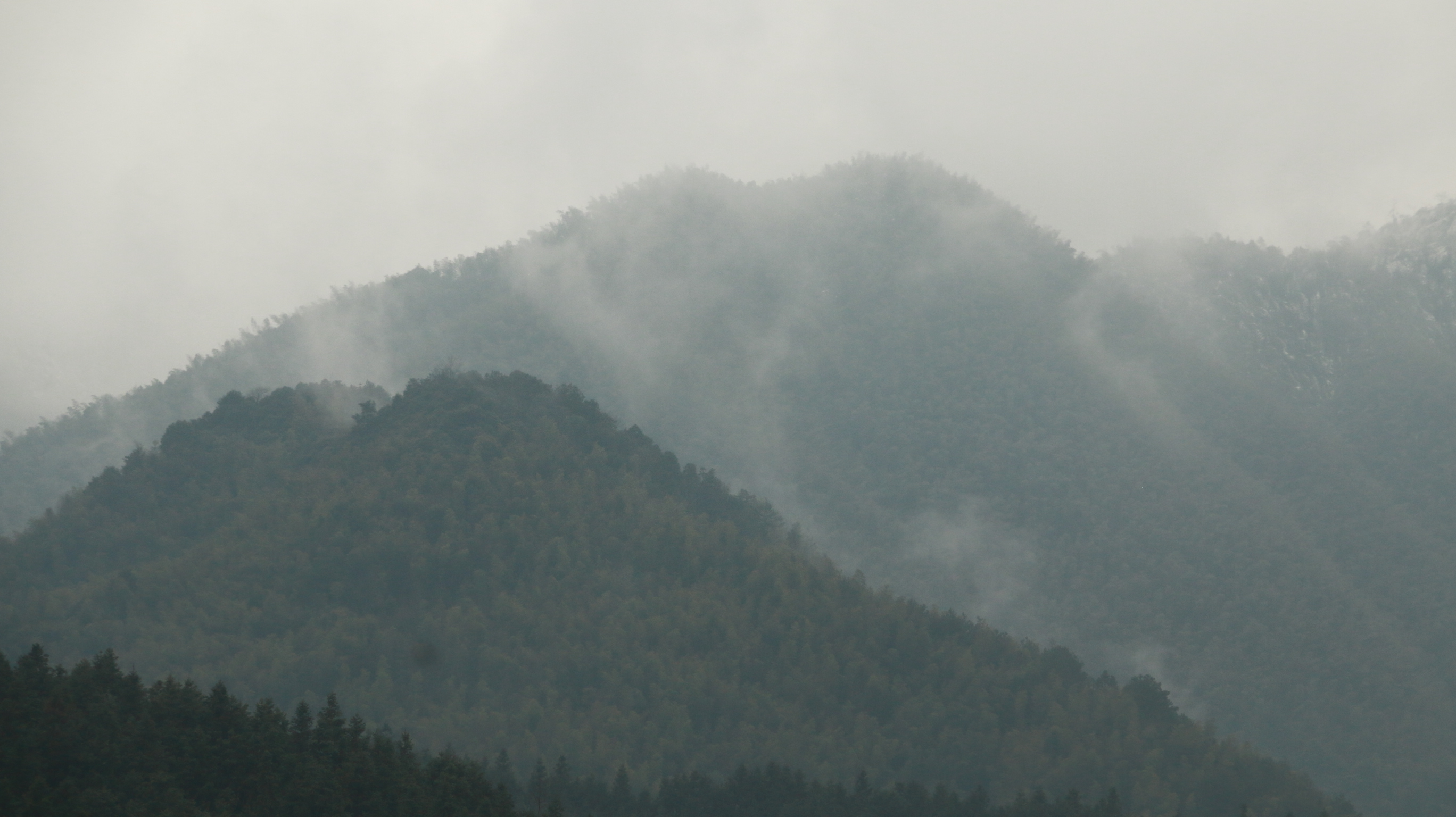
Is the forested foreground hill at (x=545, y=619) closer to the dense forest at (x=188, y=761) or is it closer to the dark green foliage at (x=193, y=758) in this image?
the dense forest at (x=188, y=761)

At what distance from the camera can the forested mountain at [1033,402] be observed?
86000 mm

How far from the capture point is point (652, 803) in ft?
176

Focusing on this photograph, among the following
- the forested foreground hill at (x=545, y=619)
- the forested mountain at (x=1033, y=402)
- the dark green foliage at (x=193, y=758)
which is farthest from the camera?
the forested mountain at (x=1033, y=402)

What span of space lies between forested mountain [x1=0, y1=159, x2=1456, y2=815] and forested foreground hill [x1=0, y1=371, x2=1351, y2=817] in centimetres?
1785

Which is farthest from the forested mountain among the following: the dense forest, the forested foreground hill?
the dense forest

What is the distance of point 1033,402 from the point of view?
110 meters

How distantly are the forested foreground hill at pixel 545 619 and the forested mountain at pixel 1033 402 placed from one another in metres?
17.9

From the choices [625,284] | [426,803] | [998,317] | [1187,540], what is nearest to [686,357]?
[625,284]

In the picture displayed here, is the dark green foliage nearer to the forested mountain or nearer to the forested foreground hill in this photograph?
the forested foreground hill

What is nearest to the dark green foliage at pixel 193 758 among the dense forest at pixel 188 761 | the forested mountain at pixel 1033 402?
the dense forest at pixel 188 761

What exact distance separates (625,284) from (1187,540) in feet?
160

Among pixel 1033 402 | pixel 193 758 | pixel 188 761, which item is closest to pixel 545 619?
pixel 193 758

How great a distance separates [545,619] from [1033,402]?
5106 centimetres

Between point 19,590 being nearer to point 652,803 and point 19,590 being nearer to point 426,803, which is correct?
point 652,803
